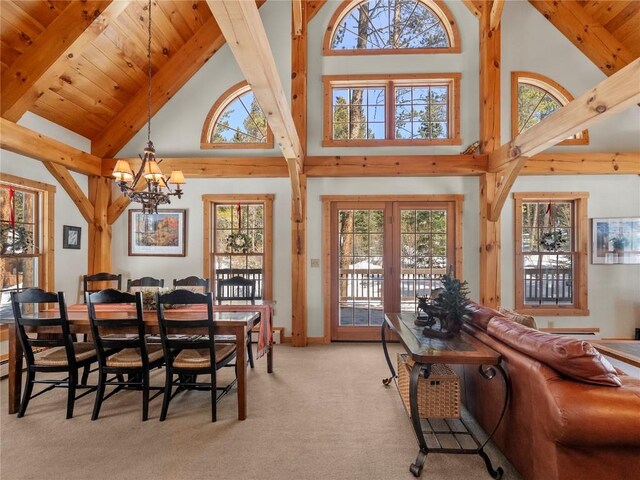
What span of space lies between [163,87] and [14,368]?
3923mm

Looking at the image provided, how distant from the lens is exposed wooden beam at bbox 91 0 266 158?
467 centimetres

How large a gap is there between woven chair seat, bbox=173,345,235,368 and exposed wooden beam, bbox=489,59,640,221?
12.0 feet

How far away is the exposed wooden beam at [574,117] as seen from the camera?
2242 millimetres

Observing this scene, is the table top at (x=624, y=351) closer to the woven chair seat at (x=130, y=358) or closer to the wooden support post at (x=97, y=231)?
the woven chair seat at (x=130, y=358)

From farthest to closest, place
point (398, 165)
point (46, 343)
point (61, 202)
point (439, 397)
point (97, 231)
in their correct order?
1. point (97, 231)
2. point (398, 165)
3. point (61, 202)
4. point (46, 343)
5. point (439, 397)

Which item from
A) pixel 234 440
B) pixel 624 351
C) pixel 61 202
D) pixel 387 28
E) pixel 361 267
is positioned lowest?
pixel 234 440

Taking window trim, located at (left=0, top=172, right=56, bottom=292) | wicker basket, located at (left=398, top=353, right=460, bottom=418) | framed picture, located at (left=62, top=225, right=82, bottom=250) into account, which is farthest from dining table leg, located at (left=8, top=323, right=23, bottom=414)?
wicker basket, located at (left=398, top=353, right=460, bottom=418)

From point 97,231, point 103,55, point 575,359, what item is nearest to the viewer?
point 575,359

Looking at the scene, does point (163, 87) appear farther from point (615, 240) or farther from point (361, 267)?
point (615, 240)

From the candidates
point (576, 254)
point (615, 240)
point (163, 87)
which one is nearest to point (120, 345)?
point (163, 87)

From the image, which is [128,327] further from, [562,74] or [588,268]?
[562,74]

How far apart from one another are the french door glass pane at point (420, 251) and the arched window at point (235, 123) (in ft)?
8.50

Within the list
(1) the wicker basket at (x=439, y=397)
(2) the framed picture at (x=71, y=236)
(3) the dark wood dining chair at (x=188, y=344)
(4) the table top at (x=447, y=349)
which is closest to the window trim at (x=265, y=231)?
(2) the framed picture at (x=71, y=236)

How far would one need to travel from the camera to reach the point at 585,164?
14.7 feet
